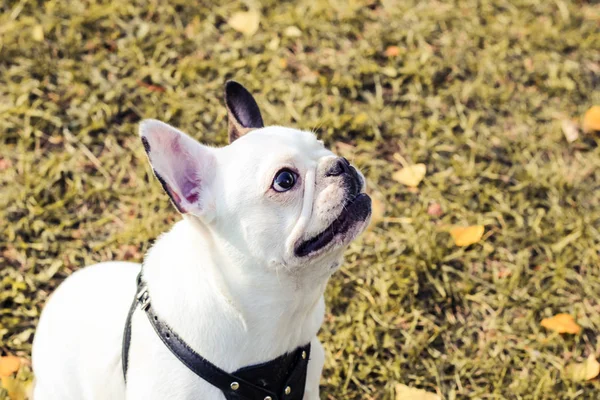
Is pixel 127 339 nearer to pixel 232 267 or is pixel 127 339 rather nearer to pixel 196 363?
pixel 196 363

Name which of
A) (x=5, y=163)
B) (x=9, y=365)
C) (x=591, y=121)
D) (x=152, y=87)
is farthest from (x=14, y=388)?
(x=591, y=121)

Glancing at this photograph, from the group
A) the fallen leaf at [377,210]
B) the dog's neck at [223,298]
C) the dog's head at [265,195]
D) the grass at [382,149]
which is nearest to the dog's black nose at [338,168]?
the dog's head at [265,195]

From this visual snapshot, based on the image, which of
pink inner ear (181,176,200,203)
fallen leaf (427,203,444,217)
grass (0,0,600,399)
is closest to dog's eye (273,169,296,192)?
pink inner ear (181,176,200,203)

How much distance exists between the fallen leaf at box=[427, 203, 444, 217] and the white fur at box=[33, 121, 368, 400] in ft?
5.94

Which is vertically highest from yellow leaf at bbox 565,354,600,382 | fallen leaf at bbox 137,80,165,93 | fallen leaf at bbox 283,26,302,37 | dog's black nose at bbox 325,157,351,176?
dog's black nose at bbox 325,157,351,176

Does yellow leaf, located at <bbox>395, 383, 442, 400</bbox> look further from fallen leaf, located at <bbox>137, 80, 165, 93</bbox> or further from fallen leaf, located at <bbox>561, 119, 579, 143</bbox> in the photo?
fallen leaf, located at <bbox>137, 80, 165, 93</bbox>

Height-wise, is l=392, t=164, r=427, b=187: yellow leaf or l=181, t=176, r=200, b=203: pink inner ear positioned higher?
l=181, t=176, r=200, b=203: pink inner ear

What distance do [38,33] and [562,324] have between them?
13.7 feet

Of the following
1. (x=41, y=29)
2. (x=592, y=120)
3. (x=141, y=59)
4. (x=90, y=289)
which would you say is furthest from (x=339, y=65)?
(x=90, y=289)

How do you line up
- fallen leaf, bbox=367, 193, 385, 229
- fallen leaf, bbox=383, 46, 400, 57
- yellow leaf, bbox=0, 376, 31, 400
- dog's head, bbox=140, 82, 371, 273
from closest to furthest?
dog's head, bbox=140, 82, 371, 273 → yellow leaf, bbox=0, 376, 31, 400 → fallen leaf, bbox=367, 193, 385, 229 → fallen leaf, bbox=383, 46, 400, 57

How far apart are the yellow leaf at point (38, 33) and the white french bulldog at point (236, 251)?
9.60ft

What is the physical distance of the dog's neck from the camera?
2.59 m

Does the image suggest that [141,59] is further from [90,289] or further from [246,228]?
[246,228]

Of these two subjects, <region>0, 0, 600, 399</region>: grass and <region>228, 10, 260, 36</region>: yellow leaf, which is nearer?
<region>0, 0, 600, 399</region>: grass
